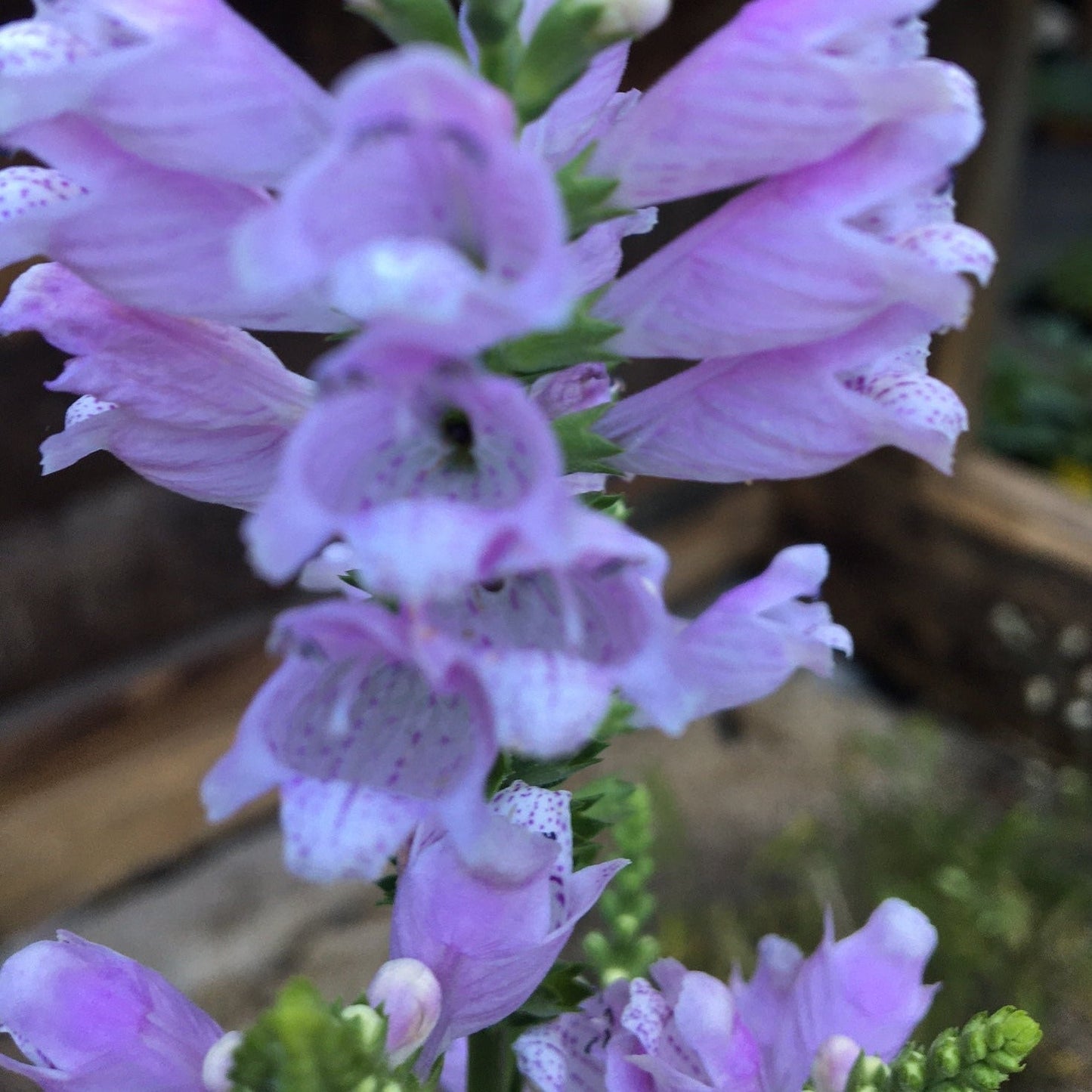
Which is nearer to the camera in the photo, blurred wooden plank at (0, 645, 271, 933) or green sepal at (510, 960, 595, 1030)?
green sepal at (510, 960, 595, 1030)

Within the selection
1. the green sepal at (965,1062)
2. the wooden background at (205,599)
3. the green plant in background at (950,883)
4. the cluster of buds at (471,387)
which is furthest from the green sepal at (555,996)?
the wooden background at (205,599)

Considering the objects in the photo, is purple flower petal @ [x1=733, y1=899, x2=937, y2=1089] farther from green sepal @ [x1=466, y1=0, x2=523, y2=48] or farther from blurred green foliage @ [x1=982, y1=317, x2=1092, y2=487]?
blurred green foliage @ [x1=982, y1=317, x2=1092, y2=487]

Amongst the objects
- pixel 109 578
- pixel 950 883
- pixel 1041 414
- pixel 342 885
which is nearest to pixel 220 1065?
pixel 950 883

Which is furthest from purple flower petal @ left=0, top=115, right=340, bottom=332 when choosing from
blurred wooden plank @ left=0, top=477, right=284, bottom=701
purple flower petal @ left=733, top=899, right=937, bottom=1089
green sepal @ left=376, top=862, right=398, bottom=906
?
blurred wooden plank @ left=0, top=477, right=284, bottom=701

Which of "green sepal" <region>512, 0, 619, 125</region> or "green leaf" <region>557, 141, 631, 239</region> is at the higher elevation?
"green sepal" <region>512, 0, 619, 125</region>

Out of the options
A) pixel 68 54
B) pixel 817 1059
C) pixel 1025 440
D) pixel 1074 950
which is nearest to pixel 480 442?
pixel 68 54

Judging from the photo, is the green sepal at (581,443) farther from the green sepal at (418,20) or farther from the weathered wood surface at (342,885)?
the weathered wood surface at (342,885)

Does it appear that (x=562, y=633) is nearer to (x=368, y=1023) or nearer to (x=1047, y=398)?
(x=368, y=1023)
